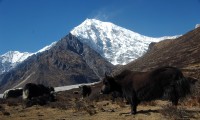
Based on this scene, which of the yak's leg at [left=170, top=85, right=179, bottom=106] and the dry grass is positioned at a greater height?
the yak's leg at [left=170, top=85, right=179, bottom=106]

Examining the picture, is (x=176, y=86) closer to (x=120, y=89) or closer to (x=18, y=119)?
(x=120, y=89)

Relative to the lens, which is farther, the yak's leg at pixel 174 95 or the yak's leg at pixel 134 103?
the yak's leg at pixel 134 103

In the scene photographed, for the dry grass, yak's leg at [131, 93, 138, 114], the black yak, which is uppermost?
the black yak

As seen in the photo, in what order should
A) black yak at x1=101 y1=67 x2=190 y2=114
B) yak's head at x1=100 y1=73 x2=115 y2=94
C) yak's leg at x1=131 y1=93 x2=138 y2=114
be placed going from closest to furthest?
black yak at x1=101 y1=67 x2=190 y2=114 < yak's leg at x1=131 y1=93 x2=138 y2=114 < yak's head at x1=100 y1=73 x2=115 y2=94

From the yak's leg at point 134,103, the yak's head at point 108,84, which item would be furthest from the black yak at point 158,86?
the yak's head at point 108,84

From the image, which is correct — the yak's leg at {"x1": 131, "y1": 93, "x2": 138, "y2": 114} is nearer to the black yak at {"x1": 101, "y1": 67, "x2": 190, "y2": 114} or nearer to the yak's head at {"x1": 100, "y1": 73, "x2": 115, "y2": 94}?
the black yak at {"x1": 101, "y1": 67, "x2": 190, "y2": 114}

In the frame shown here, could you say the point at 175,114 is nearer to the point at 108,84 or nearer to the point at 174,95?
the point at 174,95

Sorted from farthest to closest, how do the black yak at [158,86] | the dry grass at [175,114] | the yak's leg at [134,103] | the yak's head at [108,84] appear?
the yak's head at [108,84] → the yak's leg at [134,103] → the black yak at [158,86] → the dry grass at [175,114]

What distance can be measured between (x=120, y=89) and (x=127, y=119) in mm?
4976

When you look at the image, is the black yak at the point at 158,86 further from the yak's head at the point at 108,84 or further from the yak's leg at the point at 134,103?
the yak's head at the point at 108,84

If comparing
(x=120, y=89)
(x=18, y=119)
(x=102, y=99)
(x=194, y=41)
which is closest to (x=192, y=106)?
(x=120, y=89)

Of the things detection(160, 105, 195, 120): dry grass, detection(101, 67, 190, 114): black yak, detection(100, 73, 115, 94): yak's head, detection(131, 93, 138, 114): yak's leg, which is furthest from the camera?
detection(100, 73, 115, 94): yak's head

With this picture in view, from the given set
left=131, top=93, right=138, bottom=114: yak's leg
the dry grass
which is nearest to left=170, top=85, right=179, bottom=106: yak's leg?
left=131, top=93, right=138, bottom=114: yak's leg

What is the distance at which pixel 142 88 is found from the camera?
2000 cm
